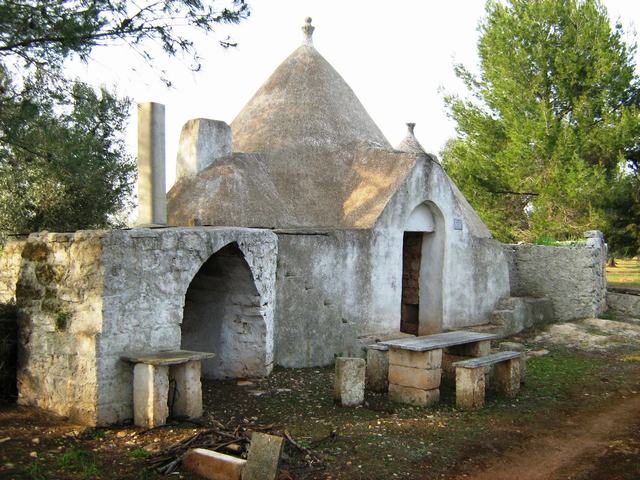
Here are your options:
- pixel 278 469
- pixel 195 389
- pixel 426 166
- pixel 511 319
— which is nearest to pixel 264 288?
pixel 195 389

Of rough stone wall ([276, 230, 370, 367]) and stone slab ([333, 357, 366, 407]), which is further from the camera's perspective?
rough stone wall ([276, 230, 370, 367])

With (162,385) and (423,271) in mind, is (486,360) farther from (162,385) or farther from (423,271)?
(423,271)

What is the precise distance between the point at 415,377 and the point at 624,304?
9.19m

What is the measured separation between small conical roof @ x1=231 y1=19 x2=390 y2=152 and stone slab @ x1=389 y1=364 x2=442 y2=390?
517cm

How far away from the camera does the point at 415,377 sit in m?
7.57

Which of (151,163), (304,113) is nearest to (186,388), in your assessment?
(151,163)

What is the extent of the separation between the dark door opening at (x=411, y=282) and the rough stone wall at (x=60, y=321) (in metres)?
7.08

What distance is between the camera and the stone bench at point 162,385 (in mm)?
6074

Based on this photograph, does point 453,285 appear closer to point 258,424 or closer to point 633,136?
point 258,424

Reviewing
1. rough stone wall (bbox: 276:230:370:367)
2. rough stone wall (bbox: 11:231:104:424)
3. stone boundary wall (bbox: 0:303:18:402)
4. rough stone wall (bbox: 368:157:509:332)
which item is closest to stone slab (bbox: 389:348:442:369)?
rough stone wall (bbox: 276:230:370:367)

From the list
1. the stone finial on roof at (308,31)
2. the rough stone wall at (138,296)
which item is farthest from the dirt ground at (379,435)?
the stone finial on roof at (308,31)

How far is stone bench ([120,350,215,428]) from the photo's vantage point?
607cm

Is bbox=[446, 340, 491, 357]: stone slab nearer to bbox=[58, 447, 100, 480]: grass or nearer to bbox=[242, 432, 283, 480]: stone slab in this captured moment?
bbox=[242, 432, 283, 480]: stone slab

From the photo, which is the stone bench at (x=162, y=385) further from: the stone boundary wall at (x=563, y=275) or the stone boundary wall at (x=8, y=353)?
the stone boundary wall at (x=563, y=275)
